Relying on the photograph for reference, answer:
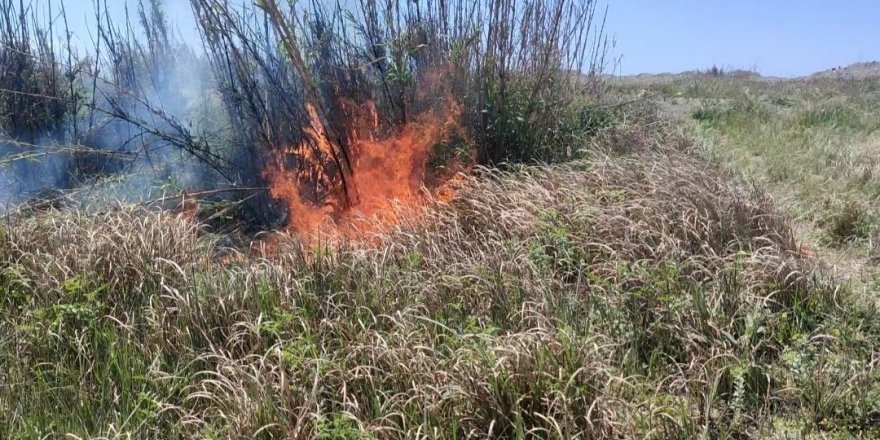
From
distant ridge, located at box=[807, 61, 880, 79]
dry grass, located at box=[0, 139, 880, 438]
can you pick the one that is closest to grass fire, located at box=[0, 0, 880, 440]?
dry grass, located at box=[0, 139, 880, 438]

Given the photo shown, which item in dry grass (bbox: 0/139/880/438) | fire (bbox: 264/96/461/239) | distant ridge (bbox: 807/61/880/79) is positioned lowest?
dry grass (bbox: 0/139/880/438)

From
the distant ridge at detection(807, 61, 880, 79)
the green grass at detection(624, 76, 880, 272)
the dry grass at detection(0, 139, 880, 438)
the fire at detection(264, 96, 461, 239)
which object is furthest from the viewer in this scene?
the distant ridge at detection(807, 61, 880, 79)

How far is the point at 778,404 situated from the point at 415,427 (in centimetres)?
149

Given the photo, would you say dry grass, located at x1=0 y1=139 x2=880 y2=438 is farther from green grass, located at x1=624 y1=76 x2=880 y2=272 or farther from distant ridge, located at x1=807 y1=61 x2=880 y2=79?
distant ridge, located at x1=807 y1=61 x2=880 y2=79

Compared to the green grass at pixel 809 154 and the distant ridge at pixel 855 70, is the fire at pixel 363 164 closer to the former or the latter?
the green grass at pixel 809 154

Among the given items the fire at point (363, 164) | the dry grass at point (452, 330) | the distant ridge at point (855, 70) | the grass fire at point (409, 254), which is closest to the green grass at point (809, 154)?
the grass fire at point (409, 254)

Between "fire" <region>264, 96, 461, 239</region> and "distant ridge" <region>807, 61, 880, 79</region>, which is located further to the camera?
"distant ridge" <region>807, 61, 880, 79</region>

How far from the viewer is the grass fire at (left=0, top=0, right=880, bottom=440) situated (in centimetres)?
283

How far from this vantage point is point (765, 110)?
12266mm

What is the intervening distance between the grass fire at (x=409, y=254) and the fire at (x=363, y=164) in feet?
0.06

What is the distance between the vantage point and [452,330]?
3111mm

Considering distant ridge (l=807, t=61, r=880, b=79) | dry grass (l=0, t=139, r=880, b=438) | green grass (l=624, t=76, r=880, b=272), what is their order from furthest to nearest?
distant ridge (l=807, t=61, r=880, b=79), green grass (l=624, t=76, r=880, b=272), dry grass (l=0, t=139, r=880, b=438)

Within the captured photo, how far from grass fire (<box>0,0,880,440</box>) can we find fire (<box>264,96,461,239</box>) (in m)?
0.02

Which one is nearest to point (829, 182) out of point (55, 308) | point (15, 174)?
point (55, 308)
